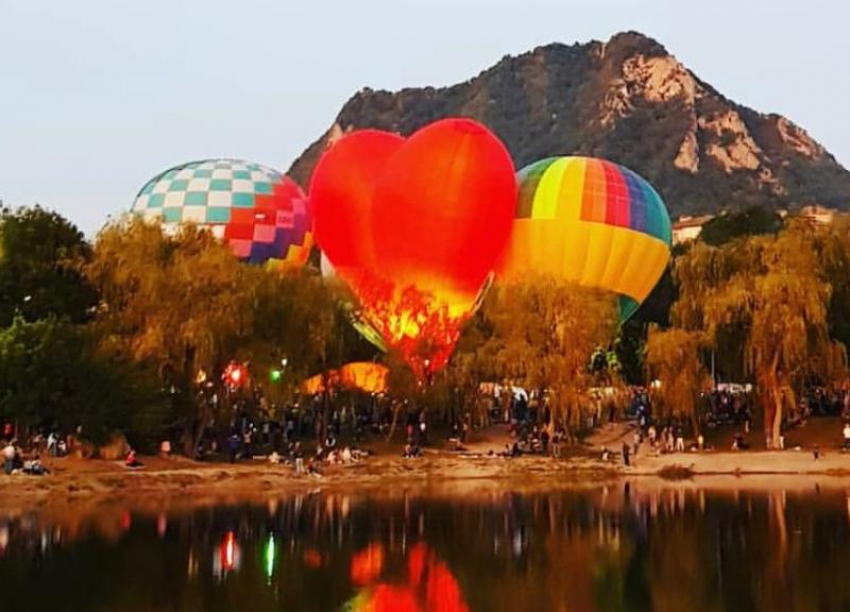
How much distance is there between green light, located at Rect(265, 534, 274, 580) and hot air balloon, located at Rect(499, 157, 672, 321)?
831 inches

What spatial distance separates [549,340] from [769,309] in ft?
19.4

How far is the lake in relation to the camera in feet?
39.1

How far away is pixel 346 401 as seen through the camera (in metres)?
36.9

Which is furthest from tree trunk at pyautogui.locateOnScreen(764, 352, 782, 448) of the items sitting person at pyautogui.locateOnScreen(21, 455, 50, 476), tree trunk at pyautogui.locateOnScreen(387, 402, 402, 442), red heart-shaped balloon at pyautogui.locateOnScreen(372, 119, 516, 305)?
sitting person at pyautogui.locateOnScreen(21, 455, 50, 476)

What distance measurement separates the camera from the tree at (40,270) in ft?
92.0

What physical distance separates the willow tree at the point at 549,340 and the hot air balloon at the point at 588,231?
114 inches

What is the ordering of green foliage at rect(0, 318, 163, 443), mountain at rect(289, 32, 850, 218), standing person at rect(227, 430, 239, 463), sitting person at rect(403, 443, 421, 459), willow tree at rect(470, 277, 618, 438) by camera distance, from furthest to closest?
mountain at rect(289, 32, 850, 218) < willow tree at rect(470, 277, 618, 438) < sitting person at rect(403, 443, 421, 459) < standing person at rect(227, 430, 239, 463) < green foliage at rect(0, 318, 163, 443)

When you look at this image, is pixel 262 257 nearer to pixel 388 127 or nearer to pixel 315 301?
pixel 315 301

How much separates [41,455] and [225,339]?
4944 mm

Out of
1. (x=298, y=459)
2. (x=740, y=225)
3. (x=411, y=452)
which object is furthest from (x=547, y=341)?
(x=740, y=225)

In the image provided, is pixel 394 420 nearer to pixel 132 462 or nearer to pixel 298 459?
pixel 298 459

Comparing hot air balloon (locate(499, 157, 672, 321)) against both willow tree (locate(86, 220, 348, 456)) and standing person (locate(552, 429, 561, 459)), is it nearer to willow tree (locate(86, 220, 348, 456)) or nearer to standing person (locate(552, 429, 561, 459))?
standing person (locate(552, 429, 561, 459))

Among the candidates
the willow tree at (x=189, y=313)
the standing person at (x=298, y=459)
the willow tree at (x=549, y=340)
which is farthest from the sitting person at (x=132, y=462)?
the willow tree at (x=549, y=340)

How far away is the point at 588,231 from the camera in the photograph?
37656 millimetres
